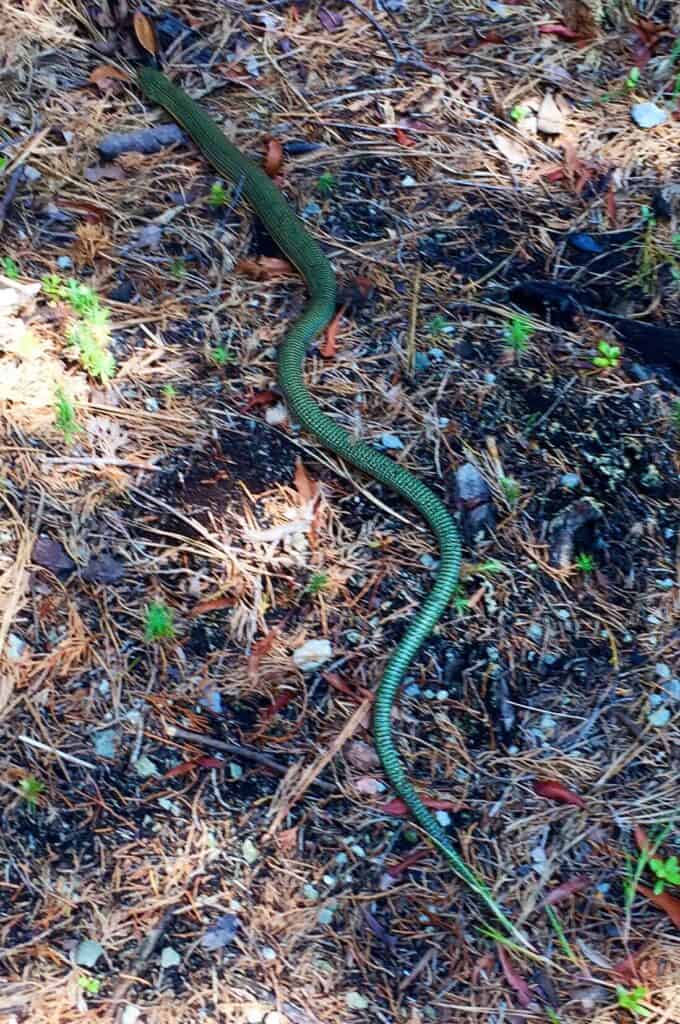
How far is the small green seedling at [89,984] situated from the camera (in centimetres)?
271

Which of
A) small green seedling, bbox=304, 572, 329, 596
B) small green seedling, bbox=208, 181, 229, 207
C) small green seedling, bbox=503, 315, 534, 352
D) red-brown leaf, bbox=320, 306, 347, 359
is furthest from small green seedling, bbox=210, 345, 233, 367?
small green seedling, bbox=503, 315, 534, 352

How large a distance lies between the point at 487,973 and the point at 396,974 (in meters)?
0.27

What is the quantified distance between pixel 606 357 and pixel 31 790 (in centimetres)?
274

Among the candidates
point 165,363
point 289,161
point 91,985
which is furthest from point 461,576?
point 289,161

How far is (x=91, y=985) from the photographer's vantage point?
107 inches

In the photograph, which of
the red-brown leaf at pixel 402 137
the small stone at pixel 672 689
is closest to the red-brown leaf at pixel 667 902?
the small stone at pixel 672 689

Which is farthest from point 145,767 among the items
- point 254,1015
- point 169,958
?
point 254,1015

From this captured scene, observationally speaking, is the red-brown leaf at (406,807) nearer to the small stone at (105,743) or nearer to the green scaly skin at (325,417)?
the green scaly skin at (325,417)

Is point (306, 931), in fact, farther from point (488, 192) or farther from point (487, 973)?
point (488, 192)

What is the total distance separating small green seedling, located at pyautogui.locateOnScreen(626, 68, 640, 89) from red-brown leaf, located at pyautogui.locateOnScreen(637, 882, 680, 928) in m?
3.78

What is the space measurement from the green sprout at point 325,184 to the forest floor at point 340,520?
19 mm

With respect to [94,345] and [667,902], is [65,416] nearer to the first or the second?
[94,345]

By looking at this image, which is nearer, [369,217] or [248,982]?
[248,982]

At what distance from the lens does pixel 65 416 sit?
3449 millimetres
